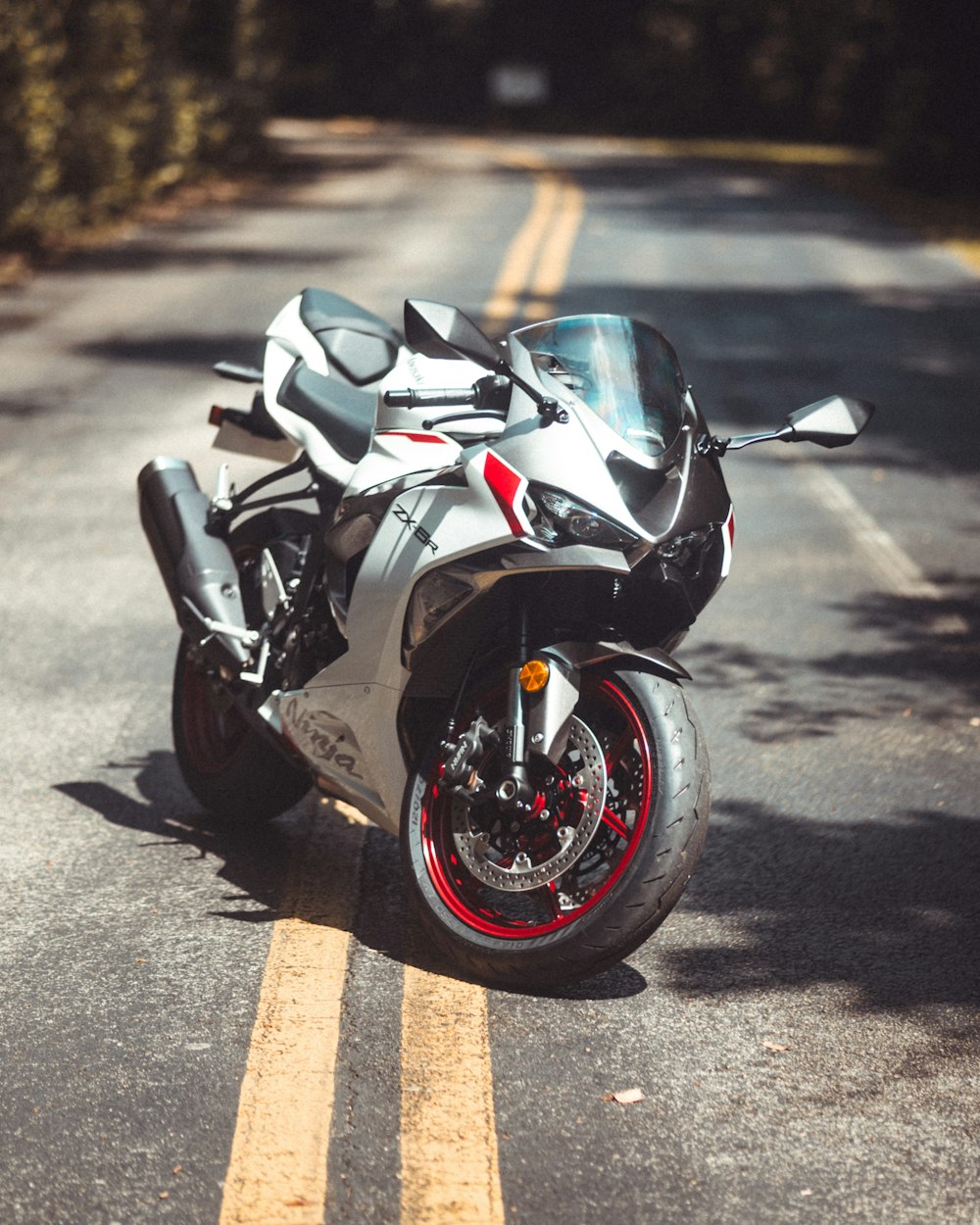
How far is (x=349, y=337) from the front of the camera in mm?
5250

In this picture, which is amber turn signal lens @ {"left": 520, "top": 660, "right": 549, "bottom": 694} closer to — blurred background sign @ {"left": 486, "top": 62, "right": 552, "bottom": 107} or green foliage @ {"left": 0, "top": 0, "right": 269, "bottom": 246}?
green foliage @ {"left": 0, "top": 0, "right": 269, "bottom": 246}

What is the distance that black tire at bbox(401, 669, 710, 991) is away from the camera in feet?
12.7

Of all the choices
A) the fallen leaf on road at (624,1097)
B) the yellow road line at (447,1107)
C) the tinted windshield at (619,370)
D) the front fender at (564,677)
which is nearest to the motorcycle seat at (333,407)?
the tinted windshield at (619,370)

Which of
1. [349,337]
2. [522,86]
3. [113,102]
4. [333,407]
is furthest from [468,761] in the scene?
[522,86]

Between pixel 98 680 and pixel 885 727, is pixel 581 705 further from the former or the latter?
pixel 98 680

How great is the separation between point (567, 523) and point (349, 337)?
1.59 meters

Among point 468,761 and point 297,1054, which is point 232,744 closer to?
point 468,761

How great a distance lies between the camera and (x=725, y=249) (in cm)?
2086

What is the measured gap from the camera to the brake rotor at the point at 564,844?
3990 millimetres

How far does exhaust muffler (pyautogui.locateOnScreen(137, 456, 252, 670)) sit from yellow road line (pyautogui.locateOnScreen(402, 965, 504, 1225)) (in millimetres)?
1212

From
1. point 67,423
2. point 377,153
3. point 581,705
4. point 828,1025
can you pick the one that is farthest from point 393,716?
point 377,153

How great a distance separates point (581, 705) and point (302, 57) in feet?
182

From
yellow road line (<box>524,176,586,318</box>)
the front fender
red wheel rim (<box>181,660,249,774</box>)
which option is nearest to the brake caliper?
the front fender

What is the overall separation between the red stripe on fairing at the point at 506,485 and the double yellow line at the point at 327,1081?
108 cm
